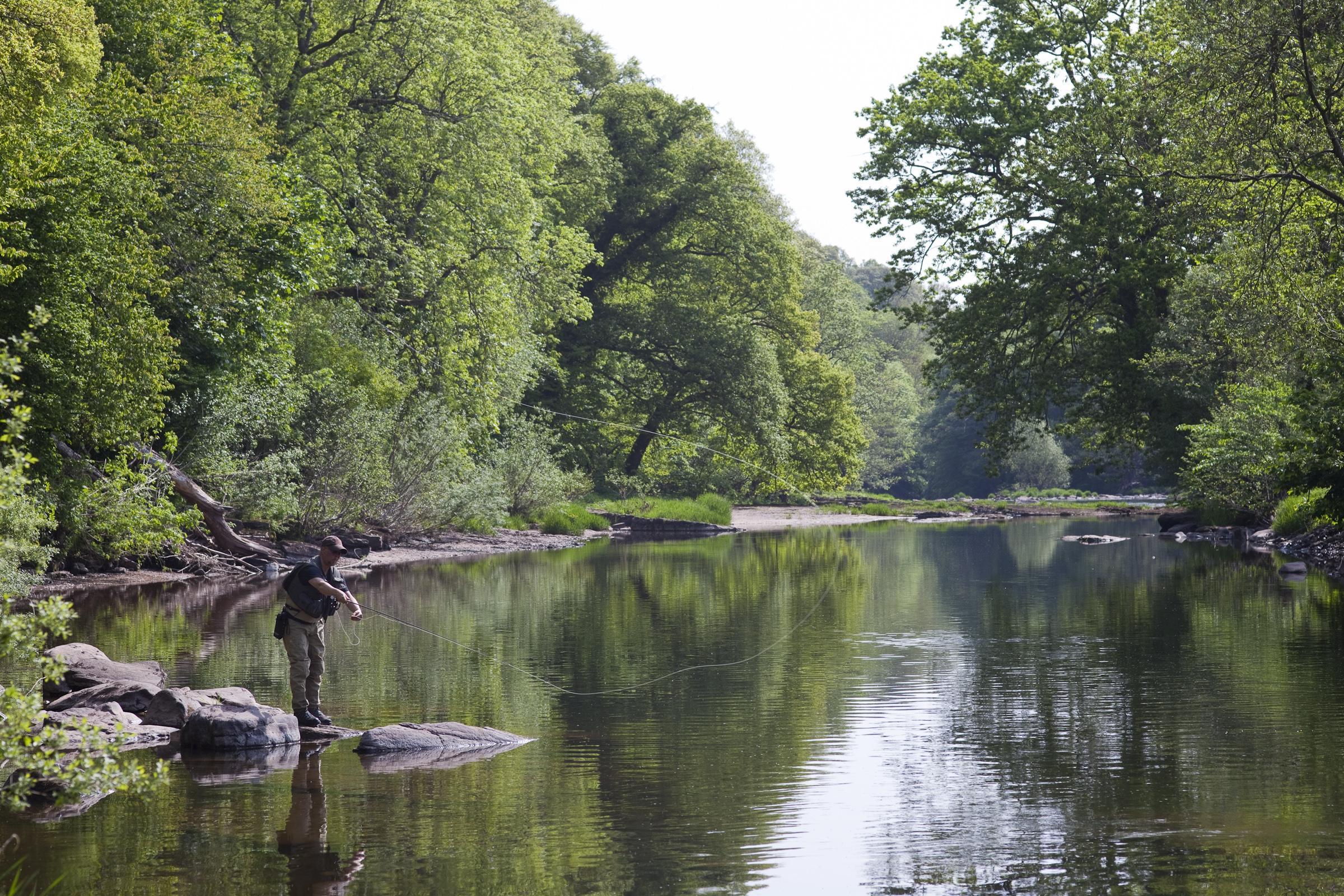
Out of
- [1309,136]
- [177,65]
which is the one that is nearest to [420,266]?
[177,65]

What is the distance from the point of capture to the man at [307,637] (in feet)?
38.9

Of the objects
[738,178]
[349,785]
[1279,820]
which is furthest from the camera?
[738,178]

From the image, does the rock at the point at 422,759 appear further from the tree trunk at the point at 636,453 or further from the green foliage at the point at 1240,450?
the tree trunk at the point at 636,453

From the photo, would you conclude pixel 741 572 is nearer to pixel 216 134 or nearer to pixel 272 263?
pixel 272 263

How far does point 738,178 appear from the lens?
48.3m

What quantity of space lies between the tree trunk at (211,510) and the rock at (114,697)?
996 centimetres

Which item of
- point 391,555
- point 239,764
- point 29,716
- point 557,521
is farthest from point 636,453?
point 29,716

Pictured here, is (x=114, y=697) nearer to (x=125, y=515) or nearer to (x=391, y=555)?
(x=125, y=515)

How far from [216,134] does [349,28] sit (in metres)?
7.42

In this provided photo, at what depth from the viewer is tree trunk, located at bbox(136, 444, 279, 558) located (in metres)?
22.5

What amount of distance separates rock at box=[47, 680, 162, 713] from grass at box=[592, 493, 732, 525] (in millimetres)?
36266

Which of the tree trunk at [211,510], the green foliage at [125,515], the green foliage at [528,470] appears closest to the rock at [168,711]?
the green foliage at [125,515]

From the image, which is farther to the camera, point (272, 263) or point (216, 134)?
point (272, 263)

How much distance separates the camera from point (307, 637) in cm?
1198
